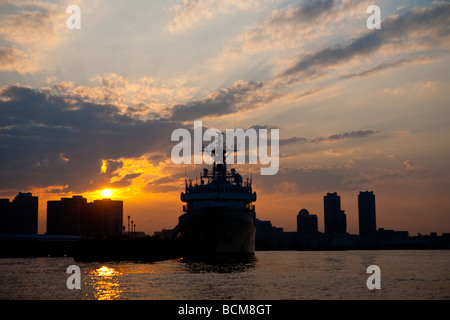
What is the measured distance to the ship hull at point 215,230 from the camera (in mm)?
76438

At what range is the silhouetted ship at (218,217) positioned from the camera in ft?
252

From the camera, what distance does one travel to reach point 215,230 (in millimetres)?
76375

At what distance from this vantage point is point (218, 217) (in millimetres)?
76062

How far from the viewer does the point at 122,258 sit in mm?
95750

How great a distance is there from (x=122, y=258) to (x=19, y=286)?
45065 millimetres

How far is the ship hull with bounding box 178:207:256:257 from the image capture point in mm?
76438

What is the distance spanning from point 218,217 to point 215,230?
2238 millimetres

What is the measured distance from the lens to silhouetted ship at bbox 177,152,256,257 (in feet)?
252

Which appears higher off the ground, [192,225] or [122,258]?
[192,225]

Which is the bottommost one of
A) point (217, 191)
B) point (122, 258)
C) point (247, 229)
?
point (122, 258)
